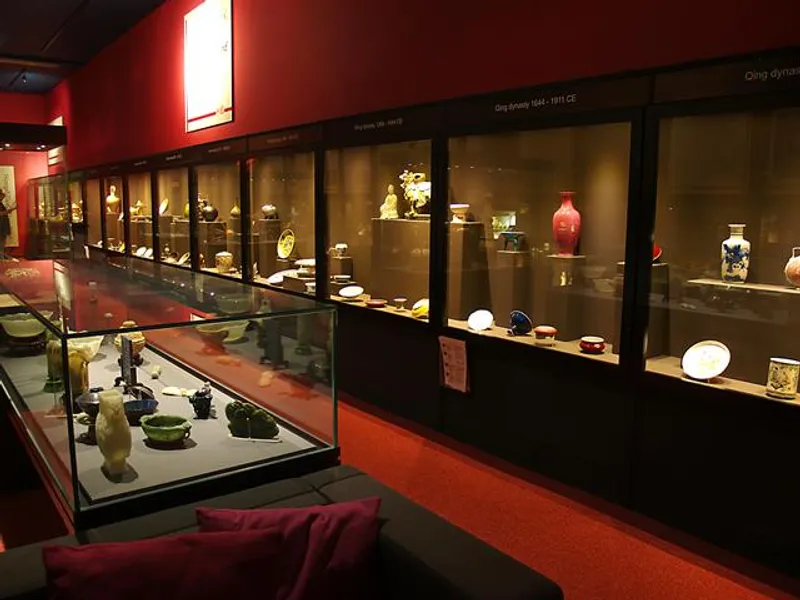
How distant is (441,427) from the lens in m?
4.19

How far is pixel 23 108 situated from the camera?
12.8m

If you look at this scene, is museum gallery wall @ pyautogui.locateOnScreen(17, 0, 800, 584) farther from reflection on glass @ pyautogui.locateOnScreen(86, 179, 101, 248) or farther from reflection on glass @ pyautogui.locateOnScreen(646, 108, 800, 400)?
reflection on glass @ pyautogui.locateOnScreen(86, 179, 101, 248)

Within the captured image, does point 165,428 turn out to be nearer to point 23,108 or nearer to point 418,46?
point 418,46

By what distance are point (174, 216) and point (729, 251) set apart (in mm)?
6063

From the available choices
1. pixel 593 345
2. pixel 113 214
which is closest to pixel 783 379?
pixel 593 345

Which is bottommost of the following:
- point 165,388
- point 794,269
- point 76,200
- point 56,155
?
point 165,388

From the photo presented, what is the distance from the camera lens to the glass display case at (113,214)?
9391 mm

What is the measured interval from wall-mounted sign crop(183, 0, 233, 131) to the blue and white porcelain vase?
14.9 feet

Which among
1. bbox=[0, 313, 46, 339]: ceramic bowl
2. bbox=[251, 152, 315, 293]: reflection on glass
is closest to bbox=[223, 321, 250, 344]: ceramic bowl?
bbox=[0, 313, 46, 339]: ceramic bowl

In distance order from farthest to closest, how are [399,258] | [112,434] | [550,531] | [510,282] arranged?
Result: [399,258] → [510,282] → [550,531] → [112,434]

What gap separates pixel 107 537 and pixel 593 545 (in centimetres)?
→ 194

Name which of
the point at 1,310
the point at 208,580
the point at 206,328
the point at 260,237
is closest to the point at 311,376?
the point at 206,328

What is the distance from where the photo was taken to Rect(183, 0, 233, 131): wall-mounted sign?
6.32 metres

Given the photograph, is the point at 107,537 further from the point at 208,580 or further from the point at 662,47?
the point at 662,47
